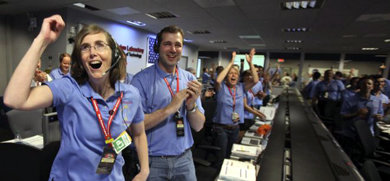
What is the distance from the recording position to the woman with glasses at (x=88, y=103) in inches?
30.2

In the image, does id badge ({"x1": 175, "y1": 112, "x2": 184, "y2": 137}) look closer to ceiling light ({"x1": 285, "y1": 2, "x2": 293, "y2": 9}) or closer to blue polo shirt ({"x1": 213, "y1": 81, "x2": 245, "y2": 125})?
blue polo shirt ({"x1": 213, "y1": 81, "x2": 245, "y2": 125})

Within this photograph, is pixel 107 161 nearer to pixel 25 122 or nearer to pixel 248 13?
pixel 25 122

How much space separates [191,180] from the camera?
4.18 feet

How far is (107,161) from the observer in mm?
859

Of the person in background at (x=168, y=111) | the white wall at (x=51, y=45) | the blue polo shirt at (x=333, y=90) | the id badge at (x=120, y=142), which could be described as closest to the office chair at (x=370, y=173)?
the person in background at (x=168, y=111)

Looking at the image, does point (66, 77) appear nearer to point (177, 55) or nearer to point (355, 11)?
point (177, 55)

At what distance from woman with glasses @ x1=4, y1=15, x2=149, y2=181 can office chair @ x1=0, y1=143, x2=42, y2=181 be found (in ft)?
1.59

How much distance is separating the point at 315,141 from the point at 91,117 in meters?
2.19

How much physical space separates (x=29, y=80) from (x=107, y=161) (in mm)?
426

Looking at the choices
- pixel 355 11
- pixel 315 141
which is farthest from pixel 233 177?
pixel 355 11

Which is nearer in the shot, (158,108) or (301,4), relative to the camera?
(158,108)

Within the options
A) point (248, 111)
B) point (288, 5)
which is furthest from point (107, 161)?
point (288, 5)

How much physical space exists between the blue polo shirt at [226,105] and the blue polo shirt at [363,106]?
213cm

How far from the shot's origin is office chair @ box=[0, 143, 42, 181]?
3.74 feet
